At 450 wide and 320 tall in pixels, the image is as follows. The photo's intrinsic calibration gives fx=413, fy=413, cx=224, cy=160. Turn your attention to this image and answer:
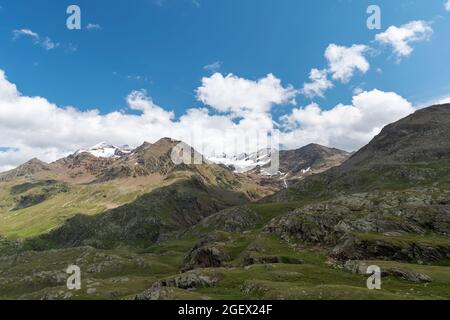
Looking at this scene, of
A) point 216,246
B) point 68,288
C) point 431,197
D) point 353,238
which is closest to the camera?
point 353,238

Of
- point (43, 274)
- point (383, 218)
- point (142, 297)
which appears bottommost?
point (43, 274)

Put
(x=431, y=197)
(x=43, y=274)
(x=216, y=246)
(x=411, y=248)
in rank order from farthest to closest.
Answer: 1. (x=43, y=274)
2. (x=431, y=197)
3. (x=216, y=246)
4. (x=411, y=248)

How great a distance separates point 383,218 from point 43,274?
14521 centimetres

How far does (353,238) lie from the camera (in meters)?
107

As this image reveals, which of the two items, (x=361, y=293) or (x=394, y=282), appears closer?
(x=361, y=293)

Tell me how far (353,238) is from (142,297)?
58699mm

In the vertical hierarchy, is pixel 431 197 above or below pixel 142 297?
above

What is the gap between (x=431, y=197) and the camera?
145m

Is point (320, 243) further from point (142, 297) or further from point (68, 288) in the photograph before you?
point (68, 288)

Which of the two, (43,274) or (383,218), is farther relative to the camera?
(43,274)
